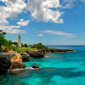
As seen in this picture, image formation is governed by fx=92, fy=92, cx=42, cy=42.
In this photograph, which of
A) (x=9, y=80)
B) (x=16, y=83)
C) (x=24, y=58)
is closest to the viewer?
(x=16, y=83)

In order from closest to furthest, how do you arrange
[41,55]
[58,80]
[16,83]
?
[16,83]
[58,80]
[41,55]

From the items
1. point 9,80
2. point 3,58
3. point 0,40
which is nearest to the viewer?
point 9,80

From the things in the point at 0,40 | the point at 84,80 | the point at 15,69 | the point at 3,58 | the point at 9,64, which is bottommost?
the point at 84,80

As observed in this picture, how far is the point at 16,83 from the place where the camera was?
12758mm

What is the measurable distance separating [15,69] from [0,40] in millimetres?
9129

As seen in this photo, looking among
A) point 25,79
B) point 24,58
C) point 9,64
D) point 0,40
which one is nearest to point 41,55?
point 24,58

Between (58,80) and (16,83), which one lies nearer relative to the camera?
(16,83)

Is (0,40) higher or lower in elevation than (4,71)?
higher

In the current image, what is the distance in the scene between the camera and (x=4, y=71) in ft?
56.2

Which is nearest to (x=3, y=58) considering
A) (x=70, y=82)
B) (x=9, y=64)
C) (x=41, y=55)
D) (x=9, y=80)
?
(x=9, y=64)

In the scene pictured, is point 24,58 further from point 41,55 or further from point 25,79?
point 25,79

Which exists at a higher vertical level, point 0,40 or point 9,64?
point 0,40

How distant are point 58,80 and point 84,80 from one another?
4.18 metres

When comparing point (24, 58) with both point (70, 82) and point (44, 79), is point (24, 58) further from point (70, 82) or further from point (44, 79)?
point (70, 82)
